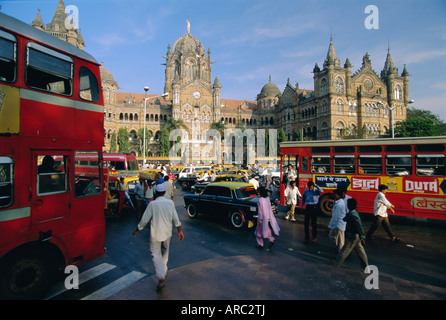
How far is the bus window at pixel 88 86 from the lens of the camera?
5.11 meters

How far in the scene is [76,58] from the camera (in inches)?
197

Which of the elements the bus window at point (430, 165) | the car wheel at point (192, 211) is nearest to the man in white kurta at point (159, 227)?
the car wheel at point (192, 211)

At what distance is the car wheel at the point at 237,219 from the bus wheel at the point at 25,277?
5.63 metres

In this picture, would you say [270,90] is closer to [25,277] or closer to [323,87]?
[323,87]

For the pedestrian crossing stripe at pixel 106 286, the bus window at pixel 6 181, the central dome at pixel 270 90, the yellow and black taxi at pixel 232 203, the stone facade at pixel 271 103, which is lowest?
the pedestrian crossing stripe at pixel 106 286

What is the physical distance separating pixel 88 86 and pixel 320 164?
31.3 feet

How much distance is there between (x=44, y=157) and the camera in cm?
456

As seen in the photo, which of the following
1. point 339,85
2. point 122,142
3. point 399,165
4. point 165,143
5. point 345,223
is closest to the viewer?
point 345,223

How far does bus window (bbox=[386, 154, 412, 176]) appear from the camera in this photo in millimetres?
9188

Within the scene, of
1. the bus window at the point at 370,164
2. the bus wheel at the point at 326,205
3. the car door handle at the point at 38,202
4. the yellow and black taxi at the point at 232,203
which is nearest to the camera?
the car door handle at the point at 38,202

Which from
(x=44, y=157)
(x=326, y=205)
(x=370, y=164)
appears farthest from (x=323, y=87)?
(x=44, y=157)

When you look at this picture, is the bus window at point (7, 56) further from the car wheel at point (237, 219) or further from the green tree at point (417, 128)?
the green tree at point (417, 128)

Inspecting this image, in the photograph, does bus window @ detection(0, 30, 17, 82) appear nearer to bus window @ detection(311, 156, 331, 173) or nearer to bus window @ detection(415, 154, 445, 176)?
bus window @ detection(311, 156, 331, 173)

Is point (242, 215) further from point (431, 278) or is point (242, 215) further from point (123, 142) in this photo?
point (123, 142)
